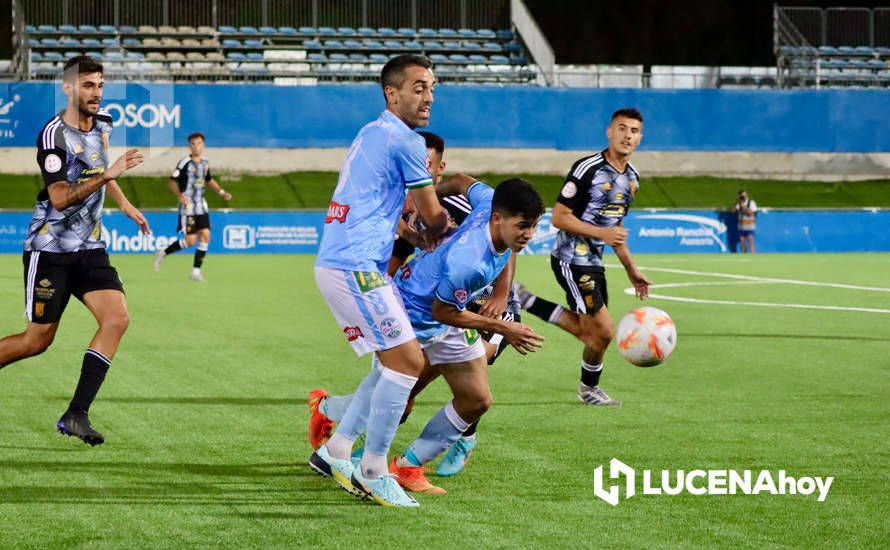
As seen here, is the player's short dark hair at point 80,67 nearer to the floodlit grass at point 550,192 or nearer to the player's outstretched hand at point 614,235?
the player's outstretched hand at point 614,235

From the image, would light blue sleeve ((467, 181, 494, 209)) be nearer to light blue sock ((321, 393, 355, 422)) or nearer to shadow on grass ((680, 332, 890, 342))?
light blue sock ((321, 393, 355, 422))

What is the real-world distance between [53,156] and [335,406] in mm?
2262

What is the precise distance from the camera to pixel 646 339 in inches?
353

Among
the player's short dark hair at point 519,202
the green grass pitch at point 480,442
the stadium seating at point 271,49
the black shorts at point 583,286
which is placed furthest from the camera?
the stadium seating at point 271,49

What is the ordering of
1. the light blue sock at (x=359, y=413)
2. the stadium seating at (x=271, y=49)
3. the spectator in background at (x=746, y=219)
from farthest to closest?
the stadium seating at (x=271, y=49), the spectator in background at (x=746, y=219), the light blue sock at (x=359, y=413)

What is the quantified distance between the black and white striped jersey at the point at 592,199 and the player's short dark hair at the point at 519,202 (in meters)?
3.74

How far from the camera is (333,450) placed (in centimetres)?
629

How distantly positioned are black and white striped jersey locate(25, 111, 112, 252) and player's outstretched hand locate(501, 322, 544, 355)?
3.03 meters

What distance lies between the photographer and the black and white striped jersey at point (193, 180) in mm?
22719

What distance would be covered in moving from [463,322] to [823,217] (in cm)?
3163

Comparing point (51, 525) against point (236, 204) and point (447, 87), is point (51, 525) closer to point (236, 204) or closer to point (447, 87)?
point (236, 204)

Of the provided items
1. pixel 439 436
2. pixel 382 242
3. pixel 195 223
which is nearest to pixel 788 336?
pixel 439 436

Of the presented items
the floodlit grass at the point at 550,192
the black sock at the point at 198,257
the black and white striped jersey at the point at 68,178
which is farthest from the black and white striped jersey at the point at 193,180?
the black and white striped jersey at the point at 68,178

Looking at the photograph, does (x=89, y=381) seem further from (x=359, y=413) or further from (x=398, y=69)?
(x=398, y=69)
